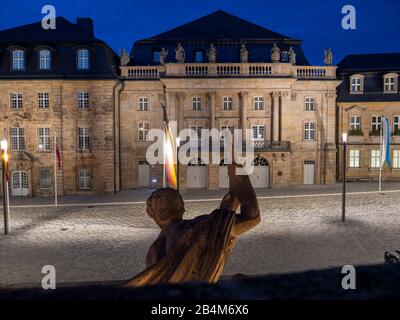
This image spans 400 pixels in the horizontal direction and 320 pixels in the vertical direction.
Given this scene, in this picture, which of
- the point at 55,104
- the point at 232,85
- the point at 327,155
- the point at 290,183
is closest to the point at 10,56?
the point at 55,104

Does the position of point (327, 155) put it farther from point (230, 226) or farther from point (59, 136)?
point (230, 226)

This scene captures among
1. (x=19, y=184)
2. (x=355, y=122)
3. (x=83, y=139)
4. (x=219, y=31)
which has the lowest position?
(x=19, y=184)

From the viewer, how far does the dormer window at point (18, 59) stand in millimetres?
31734

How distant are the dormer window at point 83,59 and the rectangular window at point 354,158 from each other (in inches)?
1008

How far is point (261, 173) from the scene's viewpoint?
33031mm

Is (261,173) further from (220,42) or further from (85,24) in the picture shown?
(85,24)

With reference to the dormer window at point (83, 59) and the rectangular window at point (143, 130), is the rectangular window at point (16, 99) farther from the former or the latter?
the rectangular window at point (143, 130)

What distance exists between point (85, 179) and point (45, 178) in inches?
127

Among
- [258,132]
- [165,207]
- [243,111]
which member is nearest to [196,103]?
[243,111]

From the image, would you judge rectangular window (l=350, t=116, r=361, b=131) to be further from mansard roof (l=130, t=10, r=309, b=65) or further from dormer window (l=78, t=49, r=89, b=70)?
dormer window (l=78, t=49, r=89, b=70)

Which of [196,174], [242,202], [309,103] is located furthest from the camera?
[309,103]

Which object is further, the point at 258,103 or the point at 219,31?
the point at 219,31

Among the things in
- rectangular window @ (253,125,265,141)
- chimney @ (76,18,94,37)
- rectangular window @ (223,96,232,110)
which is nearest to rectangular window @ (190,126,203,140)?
rectangular window @ (223,96,232,110)

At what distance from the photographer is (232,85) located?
32.4m
